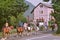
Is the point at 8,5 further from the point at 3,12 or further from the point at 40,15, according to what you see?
the point at 40,15

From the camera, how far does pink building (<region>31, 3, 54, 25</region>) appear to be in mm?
78019

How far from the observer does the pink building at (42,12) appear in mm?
78019

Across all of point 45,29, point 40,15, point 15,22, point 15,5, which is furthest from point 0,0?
point 40,15

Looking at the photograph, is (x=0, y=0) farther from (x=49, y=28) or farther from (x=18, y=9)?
(x=49, y=28)

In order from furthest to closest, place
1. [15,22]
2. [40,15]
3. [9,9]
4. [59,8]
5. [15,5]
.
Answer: [40,15]
[15,22]
[15,5]
[59,8]
[9,9]

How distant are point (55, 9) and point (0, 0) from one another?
7.76 m

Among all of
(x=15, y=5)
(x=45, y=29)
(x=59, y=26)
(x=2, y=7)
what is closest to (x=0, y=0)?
(x=2, y=7)

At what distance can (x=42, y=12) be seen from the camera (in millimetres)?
80875

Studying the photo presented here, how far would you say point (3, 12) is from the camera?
27.9 metres

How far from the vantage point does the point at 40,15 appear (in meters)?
80.9

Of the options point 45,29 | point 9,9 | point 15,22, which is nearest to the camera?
point 9,9

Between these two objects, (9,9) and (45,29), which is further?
(45,29)

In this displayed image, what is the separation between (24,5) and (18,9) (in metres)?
1.97

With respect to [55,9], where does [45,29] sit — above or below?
below
